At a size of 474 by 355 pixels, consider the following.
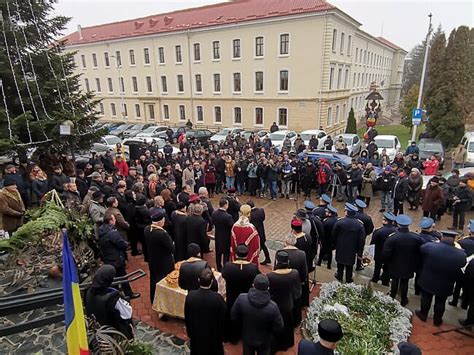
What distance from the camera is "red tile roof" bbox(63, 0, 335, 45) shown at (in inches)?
1102

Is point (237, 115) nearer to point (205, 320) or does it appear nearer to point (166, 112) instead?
point (166, 112)

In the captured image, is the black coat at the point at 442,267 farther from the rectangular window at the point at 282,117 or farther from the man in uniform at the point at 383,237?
the rectangular window at the point at 282,117

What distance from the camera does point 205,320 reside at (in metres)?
4.18

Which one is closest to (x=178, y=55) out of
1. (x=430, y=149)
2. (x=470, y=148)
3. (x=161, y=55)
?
(x=161, y=55)

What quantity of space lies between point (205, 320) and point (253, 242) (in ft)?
6.76

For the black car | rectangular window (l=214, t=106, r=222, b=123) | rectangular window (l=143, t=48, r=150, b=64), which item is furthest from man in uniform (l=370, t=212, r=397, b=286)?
rectangular window (l=143, t=48, r=150, b=64)

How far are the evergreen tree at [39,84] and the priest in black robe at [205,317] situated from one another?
27.9ft

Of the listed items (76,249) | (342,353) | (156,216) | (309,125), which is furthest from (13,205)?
(309,125)

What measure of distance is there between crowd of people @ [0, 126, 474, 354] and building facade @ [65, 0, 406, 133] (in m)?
18.0

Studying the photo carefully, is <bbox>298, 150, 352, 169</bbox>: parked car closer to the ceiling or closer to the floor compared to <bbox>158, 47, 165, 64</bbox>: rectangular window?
closer to the floor

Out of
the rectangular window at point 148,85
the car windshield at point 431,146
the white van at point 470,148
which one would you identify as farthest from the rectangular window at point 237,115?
the white van at point 470,148

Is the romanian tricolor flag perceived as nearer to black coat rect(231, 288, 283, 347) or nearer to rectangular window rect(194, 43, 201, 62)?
black coat rect(231, 288, 283, 347)

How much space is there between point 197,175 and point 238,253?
7730mm

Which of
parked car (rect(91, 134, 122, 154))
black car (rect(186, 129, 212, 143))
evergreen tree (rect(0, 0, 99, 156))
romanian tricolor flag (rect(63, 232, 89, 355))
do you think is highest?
evergreen tree (rect(0, 0, 99, 156))
